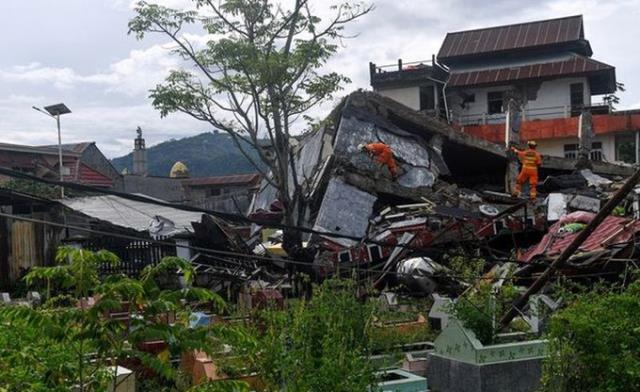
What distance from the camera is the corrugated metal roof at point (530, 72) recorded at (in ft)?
111

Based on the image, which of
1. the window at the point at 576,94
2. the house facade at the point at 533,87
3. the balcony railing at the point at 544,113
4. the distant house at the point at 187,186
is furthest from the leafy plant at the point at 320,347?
the distant house at the point at 187,186

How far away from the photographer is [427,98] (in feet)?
120

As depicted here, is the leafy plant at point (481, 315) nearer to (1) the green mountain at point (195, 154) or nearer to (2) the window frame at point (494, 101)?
(2) the window frame at point (494, 101)

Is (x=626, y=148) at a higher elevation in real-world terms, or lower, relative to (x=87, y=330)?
higher

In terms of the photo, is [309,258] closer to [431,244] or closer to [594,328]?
[431,244]

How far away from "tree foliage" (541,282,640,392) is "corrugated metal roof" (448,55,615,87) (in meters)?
30.9

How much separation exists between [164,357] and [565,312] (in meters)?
2.97

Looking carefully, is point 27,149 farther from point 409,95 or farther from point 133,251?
point 409,95

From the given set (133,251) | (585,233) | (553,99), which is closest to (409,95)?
(553,99)

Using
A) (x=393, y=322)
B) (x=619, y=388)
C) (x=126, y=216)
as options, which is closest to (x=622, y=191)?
(x=619, y=388)

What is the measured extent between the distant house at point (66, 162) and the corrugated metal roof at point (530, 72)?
18.4m

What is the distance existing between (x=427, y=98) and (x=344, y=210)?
19672 mm

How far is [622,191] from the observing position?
6.51 m

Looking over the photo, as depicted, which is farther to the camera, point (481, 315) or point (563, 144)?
point (563, 144)
